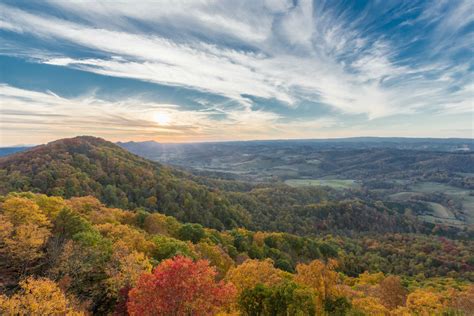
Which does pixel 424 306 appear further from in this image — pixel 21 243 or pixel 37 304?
pixel 21 243

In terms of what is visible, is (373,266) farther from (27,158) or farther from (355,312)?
(27,158)

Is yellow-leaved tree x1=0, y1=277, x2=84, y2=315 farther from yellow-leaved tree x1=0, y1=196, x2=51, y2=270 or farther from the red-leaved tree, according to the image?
yellow-leaved tree x1=0, y1=196, x2=51, y2=270

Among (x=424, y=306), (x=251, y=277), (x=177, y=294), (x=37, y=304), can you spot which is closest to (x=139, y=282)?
(x=177, y=294)

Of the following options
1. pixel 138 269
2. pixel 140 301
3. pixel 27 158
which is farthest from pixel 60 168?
pixel 140 301

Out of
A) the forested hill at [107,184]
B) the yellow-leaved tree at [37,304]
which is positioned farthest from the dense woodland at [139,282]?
the forested hill at [107,184]

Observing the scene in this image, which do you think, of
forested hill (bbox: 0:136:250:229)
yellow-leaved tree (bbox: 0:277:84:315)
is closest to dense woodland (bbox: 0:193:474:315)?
yellow-leaved tree (bbox: 0:277:84:315)

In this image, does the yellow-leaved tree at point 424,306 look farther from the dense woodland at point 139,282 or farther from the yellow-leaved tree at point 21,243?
the yellow-leaved tree at point 21,243
